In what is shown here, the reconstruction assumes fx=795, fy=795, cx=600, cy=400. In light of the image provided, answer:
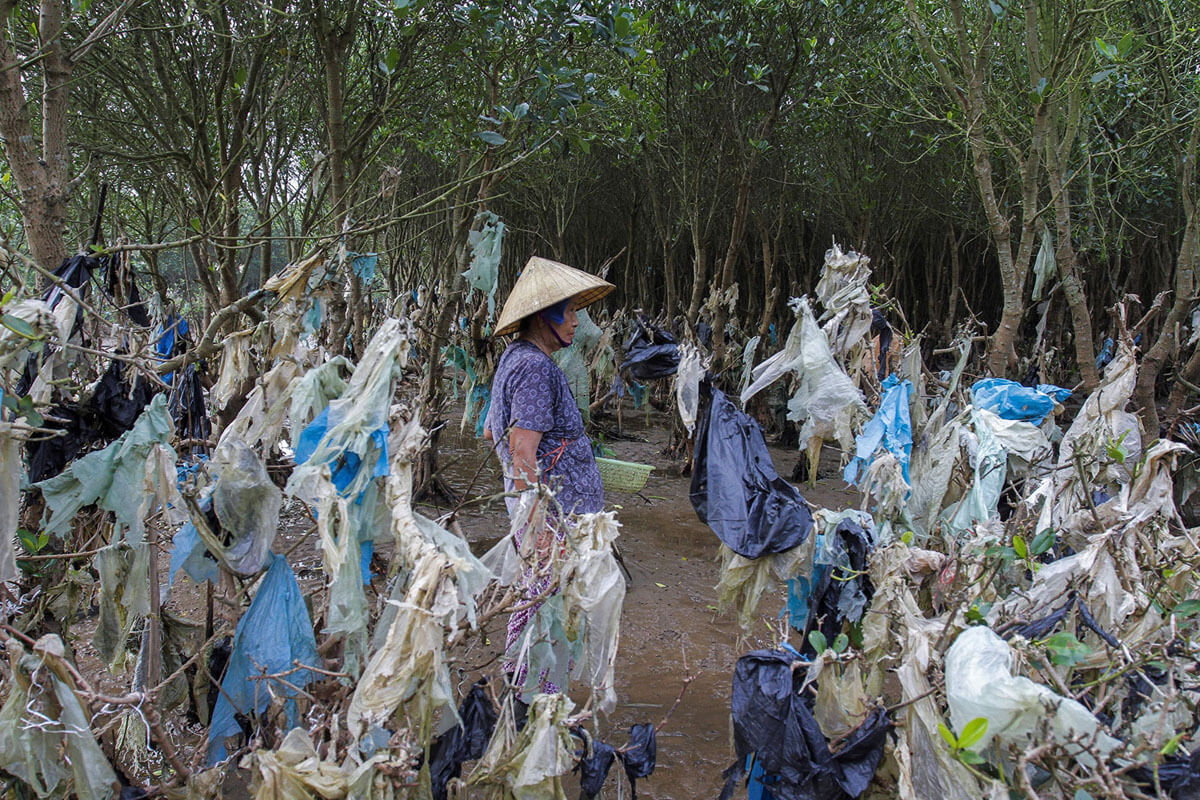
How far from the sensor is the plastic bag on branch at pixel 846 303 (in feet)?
10.9

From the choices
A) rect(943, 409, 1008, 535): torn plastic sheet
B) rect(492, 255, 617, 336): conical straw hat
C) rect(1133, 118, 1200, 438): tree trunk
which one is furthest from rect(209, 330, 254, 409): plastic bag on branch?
rect(1133, 118, 1200, 438): tree trunk

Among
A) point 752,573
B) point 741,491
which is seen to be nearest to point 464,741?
point 752,573

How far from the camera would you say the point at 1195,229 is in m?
4.22

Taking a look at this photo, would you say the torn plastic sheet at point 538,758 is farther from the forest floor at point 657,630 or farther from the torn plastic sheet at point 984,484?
the torn plastic sheet at point 984,484

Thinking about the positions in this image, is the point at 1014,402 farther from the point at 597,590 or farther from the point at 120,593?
the point at 120,593

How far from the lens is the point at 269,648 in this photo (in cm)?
181

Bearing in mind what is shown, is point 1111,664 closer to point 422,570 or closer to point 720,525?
point 720,525

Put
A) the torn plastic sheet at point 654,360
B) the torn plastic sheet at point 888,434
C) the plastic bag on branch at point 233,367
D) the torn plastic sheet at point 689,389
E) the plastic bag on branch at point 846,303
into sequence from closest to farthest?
the plastic bag on branch at point 233,367
the torn plastic sheet at point 689,389
the torn plastic sheet at point 654,360
the torn plastic sheet at point 888,434
the plastic bag on branch at point 846,303

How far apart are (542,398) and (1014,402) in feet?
6.47

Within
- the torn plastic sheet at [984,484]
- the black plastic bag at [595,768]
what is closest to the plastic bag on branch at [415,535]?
the black plastic bag at [595,768]

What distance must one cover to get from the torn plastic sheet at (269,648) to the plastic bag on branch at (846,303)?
2.33 m

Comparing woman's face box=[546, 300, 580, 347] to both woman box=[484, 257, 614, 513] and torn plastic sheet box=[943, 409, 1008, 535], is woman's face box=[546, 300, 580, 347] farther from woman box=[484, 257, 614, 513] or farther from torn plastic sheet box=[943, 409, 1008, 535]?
torn plastic sheet box=[943, 409, 1008, 535]

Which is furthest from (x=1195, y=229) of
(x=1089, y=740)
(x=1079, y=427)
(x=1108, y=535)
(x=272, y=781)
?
(x=272, y=781)

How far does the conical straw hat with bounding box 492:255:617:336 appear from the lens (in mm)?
2568
